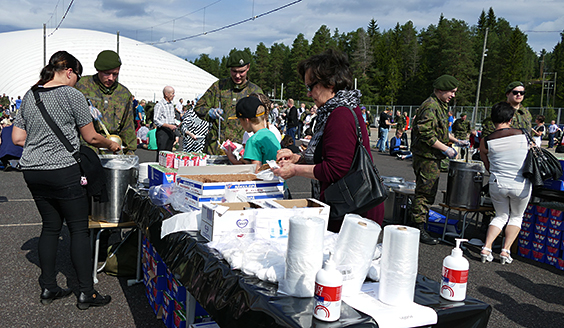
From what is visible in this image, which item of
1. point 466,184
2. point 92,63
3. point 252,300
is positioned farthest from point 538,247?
point 92,63

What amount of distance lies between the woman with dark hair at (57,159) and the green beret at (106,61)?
1.07m

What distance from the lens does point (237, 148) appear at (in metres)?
3.84

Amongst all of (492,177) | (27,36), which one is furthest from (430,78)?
(492,177)

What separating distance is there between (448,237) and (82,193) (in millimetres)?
4695

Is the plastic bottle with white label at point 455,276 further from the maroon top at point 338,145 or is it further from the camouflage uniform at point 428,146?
the camouflage uniform at point 428,146

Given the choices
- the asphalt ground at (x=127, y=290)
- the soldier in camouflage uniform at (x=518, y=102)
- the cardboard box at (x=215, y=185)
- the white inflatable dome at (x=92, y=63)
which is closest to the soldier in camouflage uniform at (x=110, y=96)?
the asphalt ground at (x=127, y=290)

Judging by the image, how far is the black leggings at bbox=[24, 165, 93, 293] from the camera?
9.70 ft

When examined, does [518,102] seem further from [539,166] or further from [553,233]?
[553,233]

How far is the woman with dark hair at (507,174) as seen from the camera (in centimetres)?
449

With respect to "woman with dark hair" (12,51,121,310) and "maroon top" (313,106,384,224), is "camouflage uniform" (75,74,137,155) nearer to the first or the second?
"woman with dark hair" (12,51,121,310)

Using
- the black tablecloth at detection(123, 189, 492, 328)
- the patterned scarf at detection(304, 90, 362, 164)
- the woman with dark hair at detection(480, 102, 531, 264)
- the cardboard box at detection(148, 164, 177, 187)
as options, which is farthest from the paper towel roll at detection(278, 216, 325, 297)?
the woman with dark hair at detection(480, 102, 531, 264)

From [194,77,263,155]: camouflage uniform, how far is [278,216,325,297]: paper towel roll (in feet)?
11.3

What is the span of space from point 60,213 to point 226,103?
229cm

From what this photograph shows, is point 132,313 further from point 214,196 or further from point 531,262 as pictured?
point 531,262
